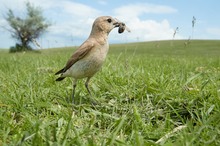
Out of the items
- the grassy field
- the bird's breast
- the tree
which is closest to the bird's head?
the bird's breast

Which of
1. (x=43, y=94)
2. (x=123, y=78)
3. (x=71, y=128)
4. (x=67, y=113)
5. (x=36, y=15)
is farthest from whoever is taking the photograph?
(x=36, y=15)

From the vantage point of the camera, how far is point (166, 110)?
4.38 metres

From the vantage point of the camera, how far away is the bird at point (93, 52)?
15.7ft

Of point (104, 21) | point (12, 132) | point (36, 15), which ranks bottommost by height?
point (12, 132)

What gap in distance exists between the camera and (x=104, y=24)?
5105mm

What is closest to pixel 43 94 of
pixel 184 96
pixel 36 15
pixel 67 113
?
pixel 67 113

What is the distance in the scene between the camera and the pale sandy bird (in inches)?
188

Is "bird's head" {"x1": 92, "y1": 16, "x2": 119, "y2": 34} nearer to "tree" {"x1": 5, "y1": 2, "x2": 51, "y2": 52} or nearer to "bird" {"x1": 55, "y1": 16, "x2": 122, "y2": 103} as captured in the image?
"bird" {"x1": 55, "y1": 16, "x2": 122, "y2": 103}

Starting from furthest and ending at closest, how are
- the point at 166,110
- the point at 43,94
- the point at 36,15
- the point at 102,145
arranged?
the point at 36,15, the point at 43,94, the point at 166,110, the point at 102,145

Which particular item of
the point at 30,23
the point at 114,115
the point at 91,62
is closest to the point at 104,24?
the point at 91,62

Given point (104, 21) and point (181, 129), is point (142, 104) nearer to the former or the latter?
→ point (181, 129)

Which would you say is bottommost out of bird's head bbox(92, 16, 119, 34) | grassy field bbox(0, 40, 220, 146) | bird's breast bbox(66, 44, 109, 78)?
grassy field bbox(0, 40, 220, 146)

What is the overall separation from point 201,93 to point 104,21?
1.93m

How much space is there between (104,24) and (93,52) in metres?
0.61
